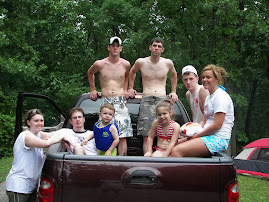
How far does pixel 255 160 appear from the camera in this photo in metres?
9.73

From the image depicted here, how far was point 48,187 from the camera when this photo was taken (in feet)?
7.73

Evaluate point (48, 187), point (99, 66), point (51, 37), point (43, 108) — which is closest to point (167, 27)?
point (51, 37)

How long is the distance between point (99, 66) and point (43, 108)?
24.9 feet

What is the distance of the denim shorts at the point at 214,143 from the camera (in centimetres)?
309

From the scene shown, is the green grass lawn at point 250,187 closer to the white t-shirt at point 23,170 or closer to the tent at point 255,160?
the tent at point 255,160

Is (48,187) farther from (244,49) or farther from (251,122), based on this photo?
(251,122)

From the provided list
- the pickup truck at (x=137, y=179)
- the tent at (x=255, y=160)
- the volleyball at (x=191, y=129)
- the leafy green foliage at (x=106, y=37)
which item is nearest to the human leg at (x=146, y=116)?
the volleyball at (x=191, y=129)

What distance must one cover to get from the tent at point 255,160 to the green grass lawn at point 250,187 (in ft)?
0.92

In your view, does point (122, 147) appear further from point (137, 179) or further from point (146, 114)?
point (137, 179)

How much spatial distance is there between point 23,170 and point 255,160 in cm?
834

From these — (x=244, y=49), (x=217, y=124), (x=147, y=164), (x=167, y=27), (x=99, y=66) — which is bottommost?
(x=147, y=164)

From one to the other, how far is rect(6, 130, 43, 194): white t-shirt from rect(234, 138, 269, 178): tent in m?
7.64

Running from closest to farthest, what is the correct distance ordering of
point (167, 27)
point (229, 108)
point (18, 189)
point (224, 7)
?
1. point (18, 189)
2. point (229, 108)
3. point (224, 7)
4. point (167, 27)

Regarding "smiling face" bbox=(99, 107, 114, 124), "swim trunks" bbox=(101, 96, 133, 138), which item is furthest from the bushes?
"smiling face" bbox=(99, 107, 114, 124)
